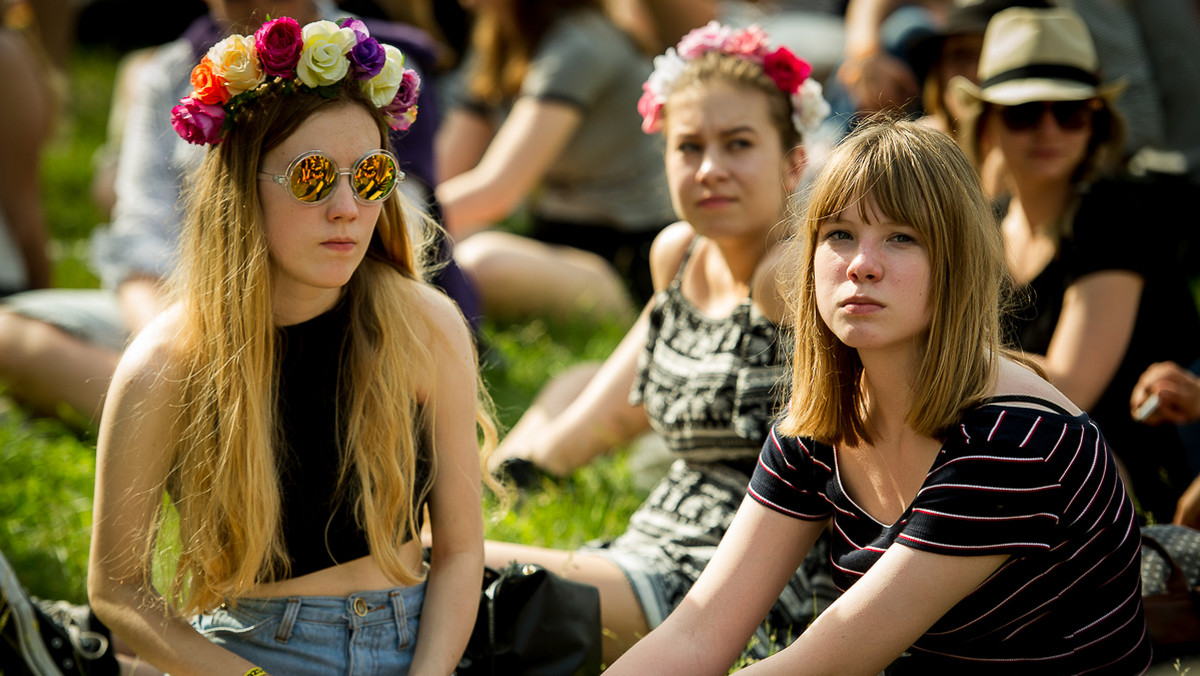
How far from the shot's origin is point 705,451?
2975 millimetres

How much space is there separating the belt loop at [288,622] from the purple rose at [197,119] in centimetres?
93

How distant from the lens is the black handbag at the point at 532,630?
2555mm

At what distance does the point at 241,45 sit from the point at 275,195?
0.95 ft

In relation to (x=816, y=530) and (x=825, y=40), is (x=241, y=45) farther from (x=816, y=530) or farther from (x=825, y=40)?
(x=825, y=40)

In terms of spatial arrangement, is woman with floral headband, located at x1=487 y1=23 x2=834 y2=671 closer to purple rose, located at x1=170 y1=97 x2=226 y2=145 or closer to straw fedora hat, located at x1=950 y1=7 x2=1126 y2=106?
straw fedora hat, located at x1=950 y1=7 x2=1126 y2=106

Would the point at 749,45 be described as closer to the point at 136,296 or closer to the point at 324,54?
the point at 324,54

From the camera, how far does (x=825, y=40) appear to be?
22.1 ft

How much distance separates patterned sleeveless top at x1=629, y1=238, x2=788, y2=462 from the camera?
2.81 metres

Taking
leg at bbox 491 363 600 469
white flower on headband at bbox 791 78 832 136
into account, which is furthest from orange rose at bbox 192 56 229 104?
leg at bbox 491 363 600 469

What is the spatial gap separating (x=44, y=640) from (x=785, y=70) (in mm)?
2248

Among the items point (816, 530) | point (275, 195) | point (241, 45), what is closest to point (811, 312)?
point (816, 530)

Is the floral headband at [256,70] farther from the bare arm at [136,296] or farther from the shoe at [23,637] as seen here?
the bare arm at [136,296]

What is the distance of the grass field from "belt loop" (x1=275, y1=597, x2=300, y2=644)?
2.41 ft

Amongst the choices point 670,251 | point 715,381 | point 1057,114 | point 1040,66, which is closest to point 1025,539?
point 715,381
